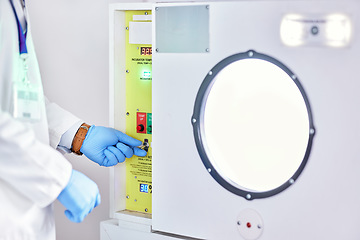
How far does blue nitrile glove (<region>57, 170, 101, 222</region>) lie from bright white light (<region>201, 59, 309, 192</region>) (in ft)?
1.39

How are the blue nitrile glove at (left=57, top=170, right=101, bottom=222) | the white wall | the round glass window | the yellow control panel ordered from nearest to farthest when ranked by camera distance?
1. the round glass window
2. the blue nitrile glove at (left=57, top=170, right=101, bottom=222)
3. the yellow control panel
4. the white wall

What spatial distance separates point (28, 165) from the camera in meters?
1.62

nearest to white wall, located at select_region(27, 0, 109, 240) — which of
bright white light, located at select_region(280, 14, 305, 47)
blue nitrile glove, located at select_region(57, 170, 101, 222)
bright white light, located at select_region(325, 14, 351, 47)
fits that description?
blue nitrile glove, located at select_region(57, 170, 101, 222)

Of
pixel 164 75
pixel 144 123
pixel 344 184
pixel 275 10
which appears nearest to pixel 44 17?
pixel 144 123

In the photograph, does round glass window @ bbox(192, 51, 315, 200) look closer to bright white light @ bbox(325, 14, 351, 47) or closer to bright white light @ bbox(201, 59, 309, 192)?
bright white light @ bbox(201, 59, 309, 192)

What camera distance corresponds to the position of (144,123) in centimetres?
213

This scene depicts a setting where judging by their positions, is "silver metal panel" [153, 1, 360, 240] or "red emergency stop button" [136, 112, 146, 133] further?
"red emergency stop button" [136, 112, 146, 133]

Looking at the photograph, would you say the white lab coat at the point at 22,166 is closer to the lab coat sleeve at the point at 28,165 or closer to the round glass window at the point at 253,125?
the lab coat sleeve at the point at 28,165

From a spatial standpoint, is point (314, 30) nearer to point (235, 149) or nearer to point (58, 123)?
point (235, 149)

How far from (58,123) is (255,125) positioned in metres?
0.83

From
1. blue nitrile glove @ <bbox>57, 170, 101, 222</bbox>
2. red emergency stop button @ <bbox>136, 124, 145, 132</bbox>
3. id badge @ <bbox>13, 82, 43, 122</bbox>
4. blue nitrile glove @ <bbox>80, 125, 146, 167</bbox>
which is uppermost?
id badge @ <bbox>13, 82, 43, 122</bbox>

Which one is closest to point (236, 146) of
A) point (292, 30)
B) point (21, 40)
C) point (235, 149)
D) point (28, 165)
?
point (235, 149)

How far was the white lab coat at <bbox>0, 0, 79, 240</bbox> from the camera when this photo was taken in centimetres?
160

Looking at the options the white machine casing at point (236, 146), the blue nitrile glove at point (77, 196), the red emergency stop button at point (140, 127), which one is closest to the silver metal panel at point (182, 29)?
the white machine casing at point (236, 146)
